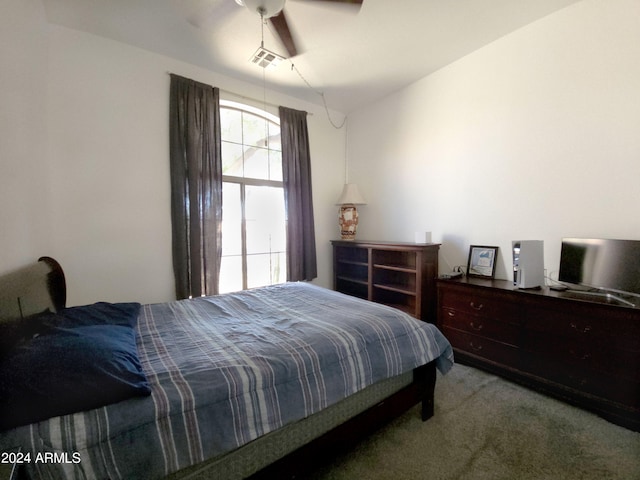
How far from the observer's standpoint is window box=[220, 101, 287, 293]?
3.19m

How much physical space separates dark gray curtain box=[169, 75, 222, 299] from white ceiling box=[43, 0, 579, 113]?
16.2 inches

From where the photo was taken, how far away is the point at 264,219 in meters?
3.48

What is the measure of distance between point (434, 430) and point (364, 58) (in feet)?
10.4

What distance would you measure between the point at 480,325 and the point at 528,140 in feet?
5.46

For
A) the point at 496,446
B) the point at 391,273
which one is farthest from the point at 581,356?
the point at 391,273

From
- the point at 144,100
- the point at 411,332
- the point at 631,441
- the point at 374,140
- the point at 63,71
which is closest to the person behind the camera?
the point at 631,441

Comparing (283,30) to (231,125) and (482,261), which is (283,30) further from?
(482,261)

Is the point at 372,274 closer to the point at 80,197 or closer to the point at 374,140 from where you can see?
the point at 374,140

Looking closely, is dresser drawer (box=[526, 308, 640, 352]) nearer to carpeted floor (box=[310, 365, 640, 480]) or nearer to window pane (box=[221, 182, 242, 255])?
carpeted floor (box=[310, 365, 640, 480])

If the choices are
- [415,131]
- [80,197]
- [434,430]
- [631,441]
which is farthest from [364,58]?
[631,441]

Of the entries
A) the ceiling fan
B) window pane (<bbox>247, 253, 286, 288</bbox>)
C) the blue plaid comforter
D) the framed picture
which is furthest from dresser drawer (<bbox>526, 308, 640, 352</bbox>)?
window pane (<bbox>247, 253, 286, 288</bbox>)

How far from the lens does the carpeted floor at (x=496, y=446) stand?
137 centimetres

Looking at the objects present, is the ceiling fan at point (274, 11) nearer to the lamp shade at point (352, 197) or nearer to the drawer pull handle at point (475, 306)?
the lamp shade at point (352, 197)

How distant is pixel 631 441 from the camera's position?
1549 millimetres
